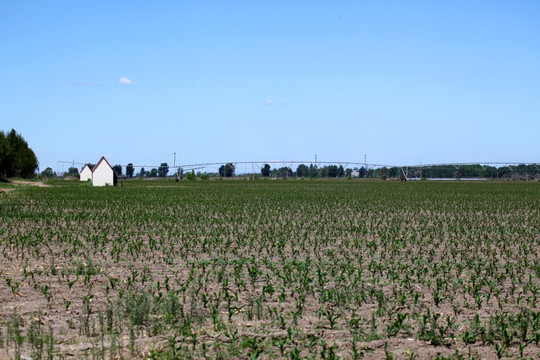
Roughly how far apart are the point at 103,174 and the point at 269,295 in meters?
54.5

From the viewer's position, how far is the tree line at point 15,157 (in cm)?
6500

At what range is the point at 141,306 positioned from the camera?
6121 mm

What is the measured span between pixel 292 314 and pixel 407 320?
131 cm

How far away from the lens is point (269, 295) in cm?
727

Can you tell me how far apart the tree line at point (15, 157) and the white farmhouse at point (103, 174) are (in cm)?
1348

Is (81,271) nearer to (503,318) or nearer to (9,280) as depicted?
(9,280)

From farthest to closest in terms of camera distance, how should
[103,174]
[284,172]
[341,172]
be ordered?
[341,172] → [284,172] → [103,174]

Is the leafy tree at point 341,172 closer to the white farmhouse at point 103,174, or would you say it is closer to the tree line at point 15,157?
the tree line at point 15,157

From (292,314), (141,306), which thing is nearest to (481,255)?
(292,314)

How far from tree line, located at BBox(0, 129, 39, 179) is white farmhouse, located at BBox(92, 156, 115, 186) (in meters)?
13.5

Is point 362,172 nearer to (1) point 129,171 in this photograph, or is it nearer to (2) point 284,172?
(2) point 284,172

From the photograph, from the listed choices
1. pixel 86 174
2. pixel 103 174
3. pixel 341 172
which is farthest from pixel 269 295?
pixel 341 172

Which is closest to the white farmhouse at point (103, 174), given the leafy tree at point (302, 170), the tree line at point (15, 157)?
the tree line at point (15, 157)

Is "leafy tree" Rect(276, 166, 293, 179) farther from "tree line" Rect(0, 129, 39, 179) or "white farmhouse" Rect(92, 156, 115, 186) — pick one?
A: "white farmhouse" Rect(92, 156, 115, 186)
